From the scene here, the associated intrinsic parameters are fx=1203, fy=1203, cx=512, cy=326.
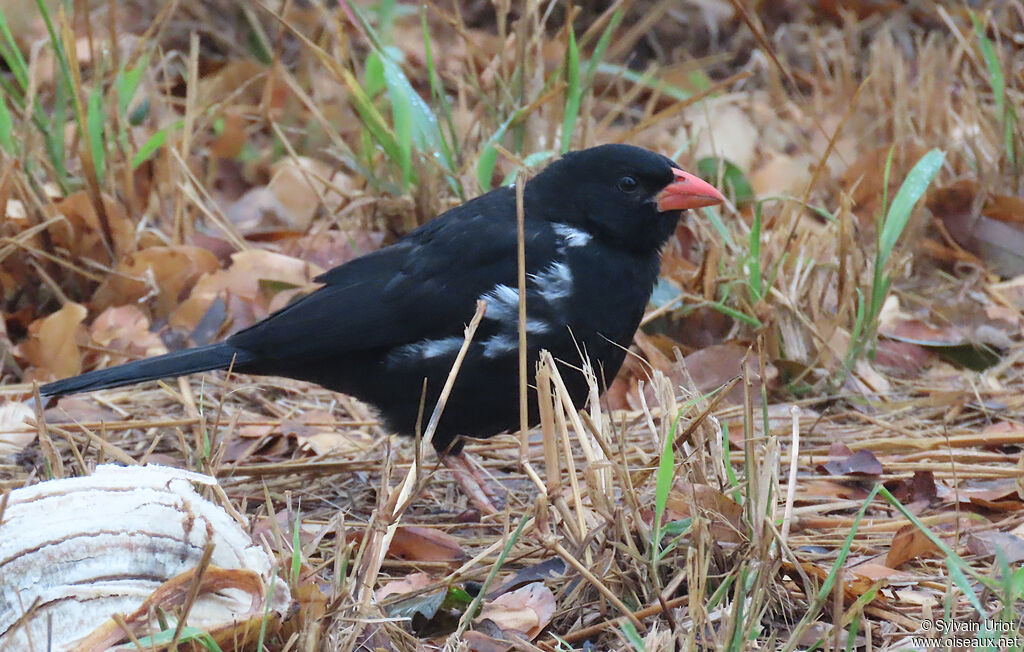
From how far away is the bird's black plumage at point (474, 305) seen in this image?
3260 millimetres

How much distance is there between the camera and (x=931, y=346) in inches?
159

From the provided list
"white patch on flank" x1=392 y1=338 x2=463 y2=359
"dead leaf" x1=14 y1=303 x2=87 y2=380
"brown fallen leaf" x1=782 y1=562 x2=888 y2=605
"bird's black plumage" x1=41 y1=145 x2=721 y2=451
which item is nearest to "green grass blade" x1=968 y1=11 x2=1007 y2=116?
"bird's black plumage" x1=41 y1=145 x2=721 y2=451

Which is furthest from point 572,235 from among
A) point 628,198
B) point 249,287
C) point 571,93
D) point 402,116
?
point 249,287

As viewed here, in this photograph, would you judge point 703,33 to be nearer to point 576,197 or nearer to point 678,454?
point 576,197

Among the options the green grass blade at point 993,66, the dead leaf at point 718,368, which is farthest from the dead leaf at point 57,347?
the green grass blade at point 993,66

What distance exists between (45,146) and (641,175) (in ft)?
7.50

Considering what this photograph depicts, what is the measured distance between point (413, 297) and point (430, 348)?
6.1 inches

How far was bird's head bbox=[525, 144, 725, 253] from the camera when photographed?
3498 millimetres

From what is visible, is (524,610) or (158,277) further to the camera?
(158,277)

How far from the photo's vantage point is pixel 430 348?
3.38 metres

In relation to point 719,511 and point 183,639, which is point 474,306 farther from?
point 183,639

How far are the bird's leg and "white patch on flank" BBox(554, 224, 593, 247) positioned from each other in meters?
0.68

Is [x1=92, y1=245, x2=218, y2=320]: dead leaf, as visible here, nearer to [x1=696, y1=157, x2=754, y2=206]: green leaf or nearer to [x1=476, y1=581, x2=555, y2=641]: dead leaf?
[x1=696, y1=157, x2=754, y2=206]: green leaf

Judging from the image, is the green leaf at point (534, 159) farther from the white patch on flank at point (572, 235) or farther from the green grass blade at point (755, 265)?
the green grass blade at point (755, 265)
